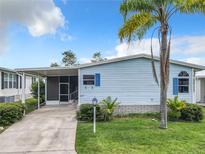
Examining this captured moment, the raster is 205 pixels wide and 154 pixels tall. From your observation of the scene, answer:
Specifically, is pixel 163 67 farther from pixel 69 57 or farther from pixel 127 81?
pixel 69 57

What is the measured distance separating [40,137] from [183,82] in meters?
10.0

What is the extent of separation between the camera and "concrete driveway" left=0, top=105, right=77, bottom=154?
7.66m

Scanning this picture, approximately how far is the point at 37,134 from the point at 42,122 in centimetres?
253

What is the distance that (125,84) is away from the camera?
583 inches

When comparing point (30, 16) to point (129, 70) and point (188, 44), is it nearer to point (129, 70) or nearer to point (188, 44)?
point (129, 70)

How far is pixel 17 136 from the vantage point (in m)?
9.45

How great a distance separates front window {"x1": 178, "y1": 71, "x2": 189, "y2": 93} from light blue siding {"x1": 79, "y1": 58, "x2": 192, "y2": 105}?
158 cm

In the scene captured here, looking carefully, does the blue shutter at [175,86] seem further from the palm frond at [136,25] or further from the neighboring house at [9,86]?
the neighboring house at [9,86]

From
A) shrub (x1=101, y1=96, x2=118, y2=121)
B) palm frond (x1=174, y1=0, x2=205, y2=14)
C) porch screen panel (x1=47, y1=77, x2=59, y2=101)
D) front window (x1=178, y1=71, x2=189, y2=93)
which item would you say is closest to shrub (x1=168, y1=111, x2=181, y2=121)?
front window (x1=178, y1=71, x2=189, y2=93)

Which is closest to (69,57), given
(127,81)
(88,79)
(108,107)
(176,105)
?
(88,79)

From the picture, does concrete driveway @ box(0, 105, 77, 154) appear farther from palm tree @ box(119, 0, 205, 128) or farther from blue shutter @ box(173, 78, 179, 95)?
blue shutter @ box(173, 78, 179, 95)

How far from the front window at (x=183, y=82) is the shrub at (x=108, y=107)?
14.5 ft

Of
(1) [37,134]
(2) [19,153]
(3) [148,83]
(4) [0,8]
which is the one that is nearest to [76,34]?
(4) [0,8]

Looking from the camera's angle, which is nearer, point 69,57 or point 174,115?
point 174,115
